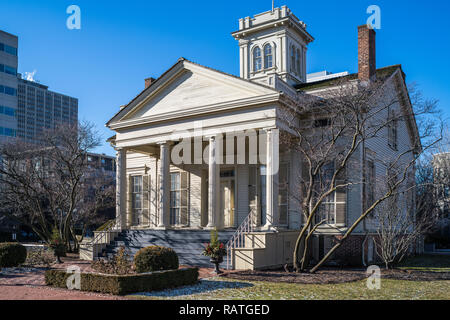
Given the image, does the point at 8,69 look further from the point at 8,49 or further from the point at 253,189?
the point at 253,189

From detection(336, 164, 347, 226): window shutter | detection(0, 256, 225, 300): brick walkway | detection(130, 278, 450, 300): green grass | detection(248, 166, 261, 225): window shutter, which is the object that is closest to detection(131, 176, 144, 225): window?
detection(248, 166, 261, 225): window shutter

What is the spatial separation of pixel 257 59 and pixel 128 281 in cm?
1913

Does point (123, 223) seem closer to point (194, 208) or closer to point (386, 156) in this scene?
point (194, 208)

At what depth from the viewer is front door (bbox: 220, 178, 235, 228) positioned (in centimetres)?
2370

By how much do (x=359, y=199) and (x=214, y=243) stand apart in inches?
290

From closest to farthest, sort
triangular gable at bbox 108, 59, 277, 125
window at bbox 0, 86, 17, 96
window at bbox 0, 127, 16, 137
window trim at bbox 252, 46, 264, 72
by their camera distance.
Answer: triangular gable at bbox 108, 59, 277, 125 < window trim at bbox 252, 46, 264, 72 < window at bbox 0, 127, 16, 137 < window at bbox 0, 86, 17, 96

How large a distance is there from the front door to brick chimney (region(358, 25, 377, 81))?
26.7 feet

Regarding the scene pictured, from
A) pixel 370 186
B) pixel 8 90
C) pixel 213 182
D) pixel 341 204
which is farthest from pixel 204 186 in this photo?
pixel 8 90

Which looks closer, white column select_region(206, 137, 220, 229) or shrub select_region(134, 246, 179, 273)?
shrub select_region(134, 246, 179, 273)

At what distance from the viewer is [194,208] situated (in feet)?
79.1

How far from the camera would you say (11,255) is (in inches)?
733

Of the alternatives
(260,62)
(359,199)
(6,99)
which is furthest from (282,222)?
(6,99)

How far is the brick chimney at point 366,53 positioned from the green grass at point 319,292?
10354mm

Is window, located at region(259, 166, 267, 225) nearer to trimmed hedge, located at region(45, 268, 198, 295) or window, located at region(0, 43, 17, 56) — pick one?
trimmed hedge, located at region(45, 268, 198, 295)
